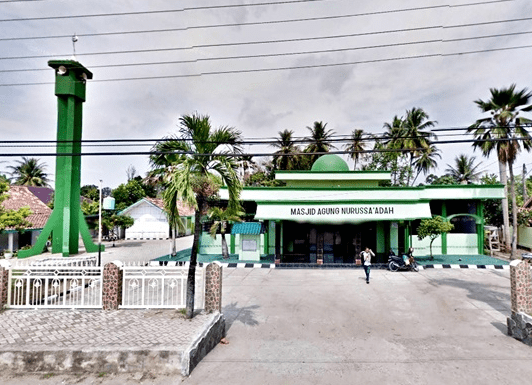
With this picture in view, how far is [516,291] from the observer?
7.20 metres

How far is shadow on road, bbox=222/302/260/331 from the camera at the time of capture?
8079mm

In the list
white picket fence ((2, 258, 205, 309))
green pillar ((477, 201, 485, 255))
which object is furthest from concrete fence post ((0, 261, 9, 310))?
green pillar ((477, 201, 485, 255))

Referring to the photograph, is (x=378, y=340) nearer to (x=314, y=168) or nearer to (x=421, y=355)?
(x=421, y=355)

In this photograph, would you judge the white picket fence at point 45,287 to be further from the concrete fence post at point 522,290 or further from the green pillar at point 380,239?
the green pillar at point 380,239

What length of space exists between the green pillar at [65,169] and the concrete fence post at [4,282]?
42.8 feet

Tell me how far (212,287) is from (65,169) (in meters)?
17.2

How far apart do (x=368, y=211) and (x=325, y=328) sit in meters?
9.24

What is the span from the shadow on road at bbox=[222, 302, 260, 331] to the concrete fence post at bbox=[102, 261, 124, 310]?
9.42ft

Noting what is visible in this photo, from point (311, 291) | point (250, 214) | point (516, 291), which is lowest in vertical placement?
point (311, 291)

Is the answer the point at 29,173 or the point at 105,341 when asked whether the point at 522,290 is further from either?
the point at 29,173

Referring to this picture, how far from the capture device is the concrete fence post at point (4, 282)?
285 inches

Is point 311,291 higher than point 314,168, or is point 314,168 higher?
point 314,168

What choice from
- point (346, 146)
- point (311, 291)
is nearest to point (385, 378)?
point (311, 291)

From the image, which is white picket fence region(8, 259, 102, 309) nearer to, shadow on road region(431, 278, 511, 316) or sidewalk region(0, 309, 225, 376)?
sidewalk region(0, 309, 225, 376)
